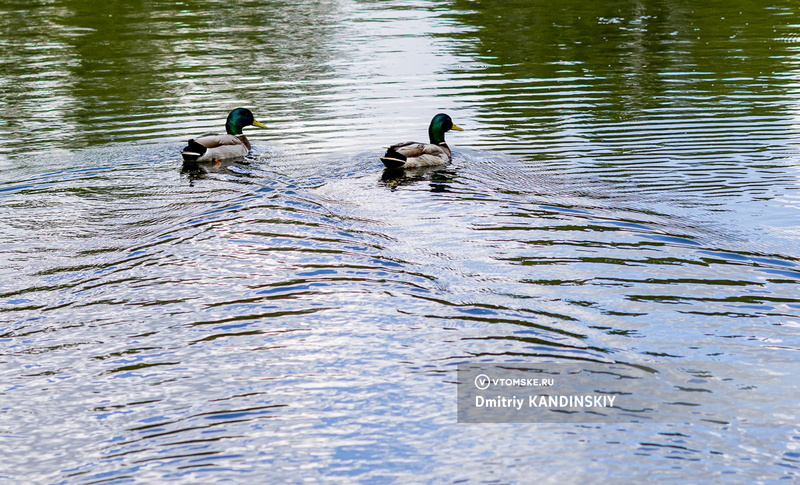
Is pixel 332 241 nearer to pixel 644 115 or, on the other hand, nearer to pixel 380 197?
pixel 380 197

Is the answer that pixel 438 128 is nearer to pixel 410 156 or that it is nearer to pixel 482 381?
pixel 410 156

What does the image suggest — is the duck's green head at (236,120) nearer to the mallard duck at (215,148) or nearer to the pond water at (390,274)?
the mallard duck at (215,148)

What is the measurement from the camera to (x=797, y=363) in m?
7.54

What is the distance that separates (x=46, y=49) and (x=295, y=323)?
68.5 feet

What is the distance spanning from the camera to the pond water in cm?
652

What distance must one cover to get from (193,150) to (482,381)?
8300mm

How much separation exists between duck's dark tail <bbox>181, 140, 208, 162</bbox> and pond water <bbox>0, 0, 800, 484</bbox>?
407 millimetres

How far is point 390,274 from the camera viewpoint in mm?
9531

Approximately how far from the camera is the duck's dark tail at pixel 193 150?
14.3 m

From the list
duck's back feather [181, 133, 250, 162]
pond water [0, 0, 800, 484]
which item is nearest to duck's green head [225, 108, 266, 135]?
pond water [0, 0, 800, 484]

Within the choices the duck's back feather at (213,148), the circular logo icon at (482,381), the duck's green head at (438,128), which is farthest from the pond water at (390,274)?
the duck's green head at (438,128)

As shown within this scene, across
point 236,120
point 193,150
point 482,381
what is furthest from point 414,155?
point 482,381

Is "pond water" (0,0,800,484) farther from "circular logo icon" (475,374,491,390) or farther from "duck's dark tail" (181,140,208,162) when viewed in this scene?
"duck's dark tail" (181,140,208,162)

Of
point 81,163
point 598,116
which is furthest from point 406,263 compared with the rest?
point 598,116
